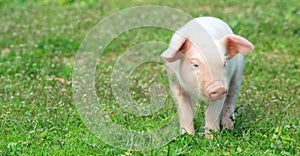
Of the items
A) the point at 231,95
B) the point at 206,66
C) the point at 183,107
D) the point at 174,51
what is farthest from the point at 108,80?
the point at 206,66

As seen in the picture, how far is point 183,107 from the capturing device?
19.3 ft

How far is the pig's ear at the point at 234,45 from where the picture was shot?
5.57m

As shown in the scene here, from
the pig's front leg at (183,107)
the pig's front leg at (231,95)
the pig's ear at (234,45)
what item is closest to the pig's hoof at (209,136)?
the pig's front leg at (183,107)

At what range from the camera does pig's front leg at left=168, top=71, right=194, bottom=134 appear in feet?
19.2

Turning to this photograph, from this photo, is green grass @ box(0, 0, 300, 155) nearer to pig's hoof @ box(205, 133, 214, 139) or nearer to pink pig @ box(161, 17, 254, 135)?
pig's hoof @ box(205, 133, 214, 139)

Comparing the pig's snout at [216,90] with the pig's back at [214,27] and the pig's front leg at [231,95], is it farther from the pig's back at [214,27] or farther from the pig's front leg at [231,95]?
the pig's front leg at [231,95]

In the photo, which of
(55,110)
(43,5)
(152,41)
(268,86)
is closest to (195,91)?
(55,110)

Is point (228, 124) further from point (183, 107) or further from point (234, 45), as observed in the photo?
point (234, 45)

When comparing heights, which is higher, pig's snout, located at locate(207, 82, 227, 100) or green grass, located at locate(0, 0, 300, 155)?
pig's snout, located at locate(207, 82, 227, 100)

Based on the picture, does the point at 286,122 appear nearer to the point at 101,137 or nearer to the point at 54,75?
the point at 101,137

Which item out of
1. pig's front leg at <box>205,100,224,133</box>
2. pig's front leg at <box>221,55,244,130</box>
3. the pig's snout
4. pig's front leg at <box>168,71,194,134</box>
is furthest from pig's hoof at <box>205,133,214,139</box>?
the pig's snout

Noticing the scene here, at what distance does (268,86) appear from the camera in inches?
315

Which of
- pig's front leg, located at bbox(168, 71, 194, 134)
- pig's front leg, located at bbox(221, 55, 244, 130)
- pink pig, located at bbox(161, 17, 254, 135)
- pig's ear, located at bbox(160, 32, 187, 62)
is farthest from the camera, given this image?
pig's front leg, located at bbox(221, 55, 244, 130)

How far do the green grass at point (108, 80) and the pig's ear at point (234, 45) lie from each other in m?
0.68
